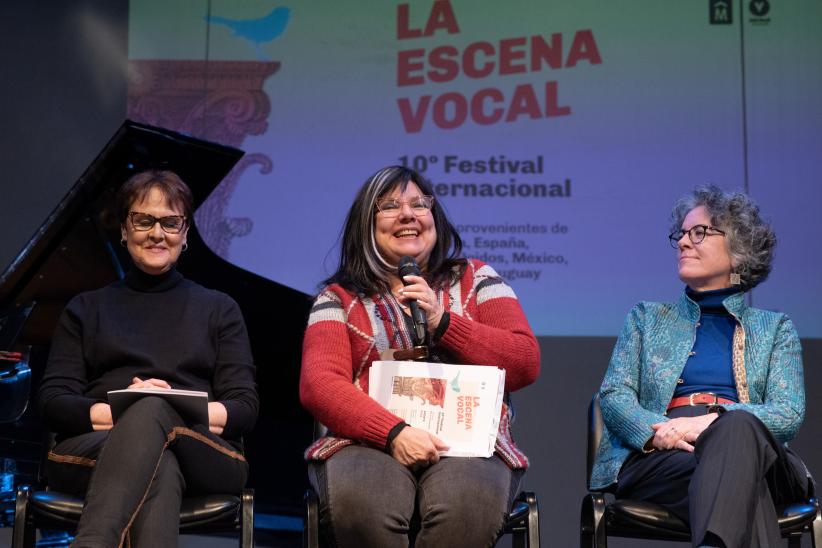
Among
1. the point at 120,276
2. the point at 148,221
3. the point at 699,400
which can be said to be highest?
the point at 148,221

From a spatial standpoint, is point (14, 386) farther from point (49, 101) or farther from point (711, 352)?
point (711, 352)

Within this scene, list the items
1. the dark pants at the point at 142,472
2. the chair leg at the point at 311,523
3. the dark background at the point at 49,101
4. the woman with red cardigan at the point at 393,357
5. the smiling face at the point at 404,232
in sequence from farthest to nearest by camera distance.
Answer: the dark background at the point at 49,101 → the smiling face at the point at 404,232 → the chair leg at the point at 311,523 → the woman with red cardigan at the point at 393,357 → the dark pants at the point at 142,472

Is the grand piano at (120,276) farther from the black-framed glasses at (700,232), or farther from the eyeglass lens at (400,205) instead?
the black-framed glasses at (700,232)

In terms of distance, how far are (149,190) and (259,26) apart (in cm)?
194

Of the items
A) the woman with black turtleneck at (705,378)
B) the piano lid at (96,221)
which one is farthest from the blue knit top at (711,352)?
the piano lid at (96,221)

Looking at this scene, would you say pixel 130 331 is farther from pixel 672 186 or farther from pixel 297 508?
pixel 672 186

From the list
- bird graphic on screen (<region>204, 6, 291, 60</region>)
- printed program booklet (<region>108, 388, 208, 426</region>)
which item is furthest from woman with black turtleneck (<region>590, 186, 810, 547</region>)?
bird graphic on screen (<region>204, 6, 291, 60</region>)

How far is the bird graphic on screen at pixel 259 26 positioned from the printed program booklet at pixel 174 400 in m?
2.55

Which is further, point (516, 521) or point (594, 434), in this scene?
point (594, 434)

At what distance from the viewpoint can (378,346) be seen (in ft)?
9.09

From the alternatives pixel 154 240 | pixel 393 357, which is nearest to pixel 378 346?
pixel 393 357

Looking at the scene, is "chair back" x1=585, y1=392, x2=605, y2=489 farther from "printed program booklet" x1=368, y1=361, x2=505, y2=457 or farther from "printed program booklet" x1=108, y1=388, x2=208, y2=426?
"printed program booklet" x1=108, y1=388, x2=208, y2=426

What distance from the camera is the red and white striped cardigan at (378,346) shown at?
2580 mm

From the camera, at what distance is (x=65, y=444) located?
2.73 m
